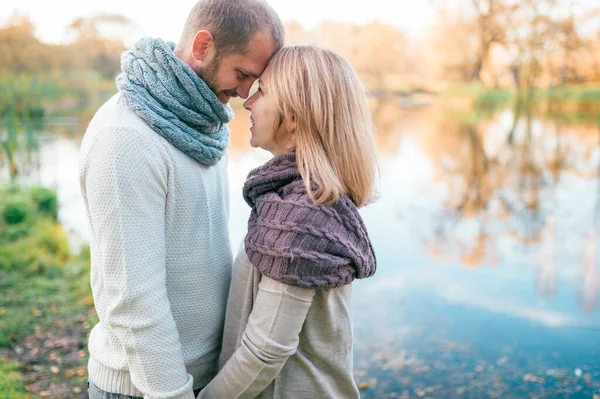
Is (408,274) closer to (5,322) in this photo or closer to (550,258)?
(550,258)

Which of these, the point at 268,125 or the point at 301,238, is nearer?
the point at 301,238

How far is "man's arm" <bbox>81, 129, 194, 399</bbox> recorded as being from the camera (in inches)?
45.4

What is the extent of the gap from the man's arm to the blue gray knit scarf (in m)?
0.08

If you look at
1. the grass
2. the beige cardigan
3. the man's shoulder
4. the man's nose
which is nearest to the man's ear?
the man's nose

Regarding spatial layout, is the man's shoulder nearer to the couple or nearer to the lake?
the couple

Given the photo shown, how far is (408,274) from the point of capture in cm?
574

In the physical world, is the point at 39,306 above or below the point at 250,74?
below

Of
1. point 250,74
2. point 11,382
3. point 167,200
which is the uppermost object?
point 250,74

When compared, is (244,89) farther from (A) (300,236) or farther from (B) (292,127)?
(A) (300,236)

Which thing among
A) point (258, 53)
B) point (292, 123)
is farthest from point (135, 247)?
point (258, 53)

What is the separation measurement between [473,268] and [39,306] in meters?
4.47

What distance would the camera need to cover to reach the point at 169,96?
129cm

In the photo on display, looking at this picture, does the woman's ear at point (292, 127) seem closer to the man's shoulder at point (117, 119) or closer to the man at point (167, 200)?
the man at point (167, 200)

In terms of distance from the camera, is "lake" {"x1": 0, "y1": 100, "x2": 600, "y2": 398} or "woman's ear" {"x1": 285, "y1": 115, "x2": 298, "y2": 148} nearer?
"woman's ear" {"x1": 285, "y1": 115, "x2": 298, "y2": 148}
